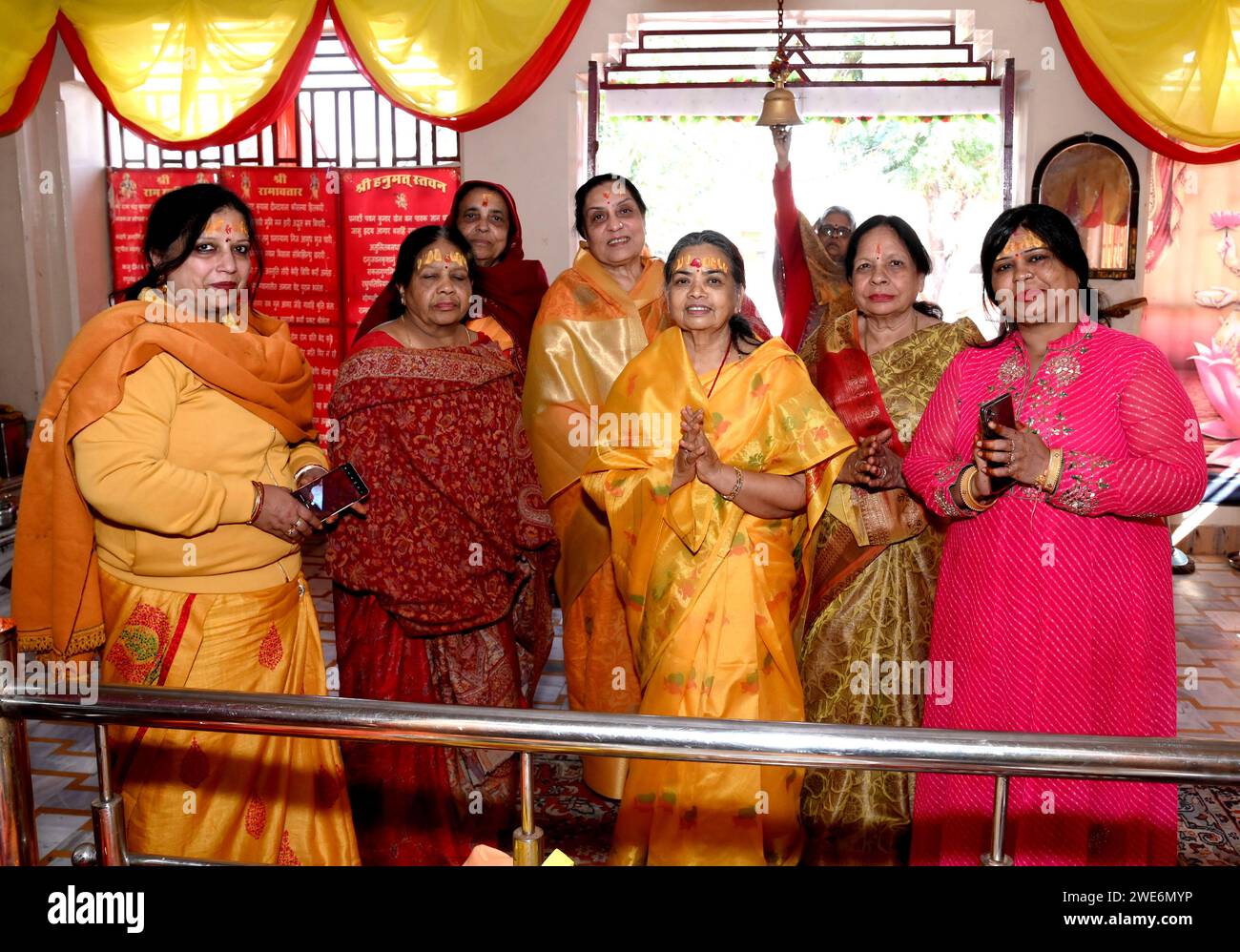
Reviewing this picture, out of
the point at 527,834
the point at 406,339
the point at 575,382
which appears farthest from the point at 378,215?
the point at 527,834

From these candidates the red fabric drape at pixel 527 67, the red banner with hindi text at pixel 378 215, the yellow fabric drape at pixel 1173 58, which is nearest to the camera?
the yellow fabric drape at pixel 1173 58

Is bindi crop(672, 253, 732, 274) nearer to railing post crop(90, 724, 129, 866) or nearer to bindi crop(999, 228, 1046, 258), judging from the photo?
bindi crop(999, 228, 1046, 258)

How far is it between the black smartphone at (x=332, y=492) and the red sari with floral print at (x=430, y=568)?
0.41 metres

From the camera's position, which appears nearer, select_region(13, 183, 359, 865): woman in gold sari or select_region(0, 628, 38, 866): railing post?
select_region(0, 628, 38, 866): railing post

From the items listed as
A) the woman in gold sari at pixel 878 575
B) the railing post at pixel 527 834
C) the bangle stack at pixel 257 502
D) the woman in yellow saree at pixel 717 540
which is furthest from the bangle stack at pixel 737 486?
the railing post at pixel 527 834

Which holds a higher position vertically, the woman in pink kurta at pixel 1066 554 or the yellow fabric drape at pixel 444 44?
the yellow fabric drape at pixel 444 44

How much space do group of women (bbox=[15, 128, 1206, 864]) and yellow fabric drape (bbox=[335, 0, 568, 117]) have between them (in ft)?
9.71

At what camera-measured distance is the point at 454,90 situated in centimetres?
566

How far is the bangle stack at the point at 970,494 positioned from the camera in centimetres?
231

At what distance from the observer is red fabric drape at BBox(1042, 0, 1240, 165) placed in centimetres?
546

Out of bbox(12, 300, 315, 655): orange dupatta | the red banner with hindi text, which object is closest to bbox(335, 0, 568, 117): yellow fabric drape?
the red banner with hindi text

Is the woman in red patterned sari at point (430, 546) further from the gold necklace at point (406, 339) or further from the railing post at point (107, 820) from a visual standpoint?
the railing post at point (107, 820)

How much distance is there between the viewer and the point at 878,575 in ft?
9.29

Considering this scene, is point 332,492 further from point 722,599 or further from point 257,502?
point 722,599
